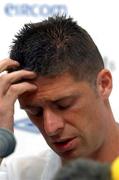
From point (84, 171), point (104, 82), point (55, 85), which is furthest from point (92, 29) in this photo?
point (84, 171)

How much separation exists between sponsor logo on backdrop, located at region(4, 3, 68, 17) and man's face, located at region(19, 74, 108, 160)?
2.87ft

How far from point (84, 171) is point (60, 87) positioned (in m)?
0.76

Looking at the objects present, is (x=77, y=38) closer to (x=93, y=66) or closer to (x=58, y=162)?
(x=93, y=66)

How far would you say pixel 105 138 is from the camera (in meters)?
1.01

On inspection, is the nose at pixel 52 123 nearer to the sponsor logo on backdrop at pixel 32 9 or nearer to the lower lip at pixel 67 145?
the lower lip at pixel 67 145

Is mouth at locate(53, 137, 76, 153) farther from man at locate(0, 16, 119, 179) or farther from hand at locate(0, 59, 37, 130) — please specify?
hand at locate(0, 59, 37, 130)

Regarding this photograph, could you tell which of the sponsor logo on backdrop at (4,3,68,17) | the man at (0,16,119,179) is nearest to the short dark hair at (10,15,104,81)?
the man at (0,16,119,179)

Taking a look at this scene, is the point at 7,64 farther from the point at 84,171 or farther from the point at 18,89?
the point at 84,171

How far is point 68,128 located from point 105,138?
14cm

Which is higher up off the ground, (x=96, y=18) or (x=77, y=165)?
(x=77, y=165)

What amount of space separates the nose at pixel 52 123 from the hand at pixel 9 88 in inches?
3.0

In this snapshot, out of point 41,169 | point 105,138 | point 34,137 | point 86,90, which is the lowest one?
point 34,137

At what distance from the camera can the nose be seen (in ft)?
2.97

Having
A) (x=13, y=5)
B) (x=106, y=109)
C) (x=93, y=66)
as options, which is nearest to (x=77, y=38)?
(x=93, y=66)
